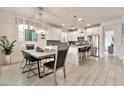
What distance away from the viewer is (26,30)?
18.5 ft

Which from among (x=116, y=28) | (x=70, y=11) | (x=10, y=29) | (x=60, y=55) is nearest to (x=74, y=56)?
(x=70, y=11)

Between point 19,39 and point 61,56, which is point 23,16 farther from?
point 61,56

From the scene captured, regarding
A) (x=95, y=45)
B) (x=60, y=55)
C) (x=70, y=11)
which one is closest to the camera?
(x=60, y=55)

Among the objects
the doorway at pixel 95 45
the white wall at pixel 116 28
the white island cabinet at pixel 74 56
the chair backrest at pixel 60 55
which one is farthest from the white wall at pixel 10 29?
the white wall at pixel 116 28

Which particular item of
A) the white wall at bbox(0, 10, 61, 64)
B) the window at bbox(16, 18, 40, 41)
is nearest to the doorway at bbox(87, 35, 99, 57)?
the window at bbox(16, 18, 40, 41)

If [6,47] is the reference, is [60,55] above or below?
below

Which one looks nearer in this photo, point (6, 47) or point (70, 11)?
point (6, 47)

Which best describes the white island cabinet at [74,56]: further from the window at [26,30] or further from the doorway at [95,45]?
the doorway at [95,45]

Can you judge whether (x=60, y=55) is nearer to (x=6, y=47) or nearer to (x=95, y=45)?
(x=6, y=47)

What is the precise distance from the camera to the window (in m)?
5.31

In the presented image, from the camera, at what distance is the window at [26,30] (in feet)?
17.4

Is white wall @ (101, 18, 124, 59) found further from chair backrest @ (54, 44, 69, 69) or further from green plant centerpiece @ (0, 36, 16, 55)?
green plant centerpiece @ (0, 36, 16, 55)
